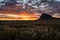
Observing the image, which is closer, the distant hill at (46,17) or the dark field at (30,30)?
the dark field at (30,30)

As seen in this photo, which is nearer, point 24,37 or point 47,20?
point 24,37

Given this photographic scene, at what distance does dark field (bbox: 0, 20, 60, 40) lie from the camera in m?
3.19

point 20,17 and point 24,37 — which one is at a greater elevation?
point 20,17

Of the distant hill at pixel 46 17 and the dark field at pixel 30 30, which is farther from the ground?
the distant hill at pixel 46 17

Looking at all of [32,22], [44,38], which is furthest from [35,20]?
[44,38]

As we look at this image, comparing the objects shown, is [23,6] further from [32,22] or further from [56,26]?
[56,26]

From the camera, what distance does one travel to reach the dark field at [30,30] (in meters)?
3.19

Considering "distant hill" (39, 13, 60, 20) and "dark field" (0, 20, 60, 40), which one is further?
"distant hill" (39, 13, 60, 20)

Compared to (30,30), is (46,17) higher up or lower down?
higher up

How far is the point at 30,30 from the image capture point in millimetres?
3275

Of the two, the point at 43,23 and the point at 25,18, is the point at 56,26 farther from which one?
the point at 25,18

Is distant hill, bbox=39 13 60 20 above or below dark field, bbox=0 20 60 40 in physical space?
above

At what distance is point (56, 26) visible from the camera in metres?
3.36

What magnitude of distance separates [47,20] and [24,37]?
1.21 ft
